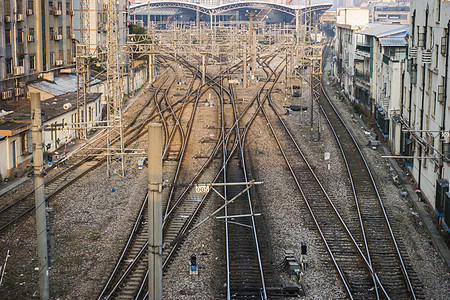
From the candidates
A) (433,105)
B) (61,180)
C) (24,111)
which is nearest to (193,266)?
(61,180)

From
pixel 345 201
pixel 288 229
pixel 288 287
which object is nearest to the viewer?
pixel 288 287

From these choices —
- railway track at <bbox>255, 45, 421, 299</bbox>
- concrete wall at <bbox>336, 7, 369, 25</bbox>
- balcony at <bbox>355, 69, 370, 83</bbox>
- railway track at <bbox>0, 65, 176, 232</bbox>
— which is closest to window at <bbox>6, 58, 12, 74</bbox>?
railway track at <bbox>0, 65, 176, 232</bbox>

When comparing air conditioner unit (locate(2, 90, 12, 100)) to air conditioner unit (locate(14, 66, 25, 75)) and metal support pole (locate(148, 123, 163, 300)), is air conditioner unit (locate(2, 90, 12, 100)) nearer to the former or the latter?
air conditioner unit (locate(14, 66, 25, 75))

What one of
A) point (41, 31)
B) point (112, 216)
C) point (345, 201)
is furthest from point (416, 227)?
point (41, 31)

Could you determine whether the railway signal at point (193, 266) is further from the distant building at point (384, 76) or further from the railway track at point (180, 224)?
the distant building at point (384, 76)

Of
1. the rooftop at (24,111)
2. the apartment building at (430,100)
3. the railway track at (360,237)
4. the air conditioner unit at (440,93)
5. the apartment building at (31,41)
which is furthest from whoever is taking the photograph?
the apartment building at (31,41)

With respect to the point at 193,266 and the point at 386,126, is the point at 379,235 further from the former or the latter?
the point at 386,126

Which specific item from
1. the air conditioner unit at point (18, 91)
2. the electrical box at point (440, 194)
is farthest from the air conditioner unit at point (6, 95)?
the electrical box at point (440, 194)

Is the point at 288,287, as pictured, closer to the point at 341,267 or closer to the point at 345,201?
the point at 341,267
